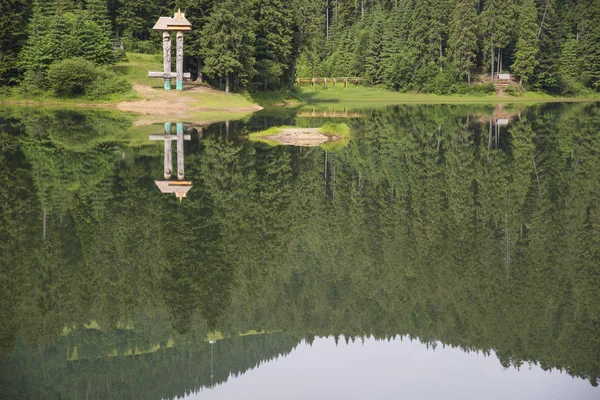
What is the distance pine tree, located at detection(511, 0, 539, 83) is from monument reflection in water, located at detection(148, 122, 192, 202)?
221 feet

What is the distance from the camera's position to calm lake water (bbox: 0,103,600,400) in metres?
10.5

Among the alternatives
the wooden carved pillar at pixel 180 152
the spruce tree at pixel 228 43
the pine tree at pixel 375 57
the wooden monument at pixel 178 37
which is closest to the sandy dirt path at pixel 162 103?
the wooden monument at pixel 178 37

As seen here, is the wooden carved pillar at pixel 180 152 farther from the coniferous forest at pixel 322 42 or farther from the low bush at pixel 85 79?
the coniferous forest at pixel 322 42

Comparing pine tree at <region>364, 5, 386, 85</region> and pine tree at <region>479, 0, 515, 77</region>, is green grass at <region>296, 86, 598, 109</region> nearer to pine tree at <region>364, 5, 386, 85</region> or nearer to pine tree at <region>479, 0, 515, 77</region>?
pine tree at <region>364, 5, 386, 85</region>

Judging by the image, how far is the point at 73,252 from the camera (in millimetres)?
15109

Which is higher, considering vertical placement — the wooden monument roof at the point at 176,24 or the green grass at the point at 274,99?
the wooden monument roof at the point at 176,24

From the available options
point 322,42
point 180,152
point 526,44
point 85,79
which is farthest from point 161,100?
point 322,42

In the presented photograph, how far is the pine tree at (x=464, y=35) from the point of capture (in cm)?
9500

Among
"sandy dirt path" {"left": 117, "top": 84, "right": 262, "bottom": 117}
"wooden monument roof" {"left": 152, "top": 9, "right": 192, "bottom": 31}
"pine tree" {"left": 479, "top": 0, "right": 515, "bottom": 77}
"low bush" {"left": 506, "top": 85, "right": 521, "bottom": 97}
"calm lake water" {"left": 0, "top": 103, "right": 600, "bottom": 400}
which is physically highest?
"pine tree" {"left": 479, "top": 0, "right": 515, "bottom": 77}

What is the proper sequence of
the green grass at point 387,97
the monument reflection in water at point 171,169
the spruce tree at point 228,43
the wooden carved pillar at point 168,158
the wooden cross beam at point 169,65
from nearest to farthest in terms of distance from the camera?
the monument reflection in water at point 171,169 < the wooden carved pillar at point 168,158 < the wooden cross beam at point 169,65 < the spruce tree at point 228,43 < the green grass at point 387,97

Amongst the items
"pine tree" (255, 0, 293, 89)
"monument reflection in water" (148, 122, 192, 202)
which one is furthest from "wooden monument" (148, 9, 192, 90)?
"monument reflection in water" (148, 122, 192, 202)

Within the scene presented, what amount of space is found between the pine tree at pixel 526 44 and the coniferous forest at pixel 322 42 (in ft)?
0.45

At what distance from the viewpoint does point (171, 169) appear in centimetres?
2694

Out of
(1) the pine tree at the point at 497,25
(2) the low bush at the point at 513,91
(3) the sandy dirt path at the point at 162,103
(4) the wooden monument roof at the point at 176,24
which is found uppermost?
(1) the pine tree at the point at 497,25
